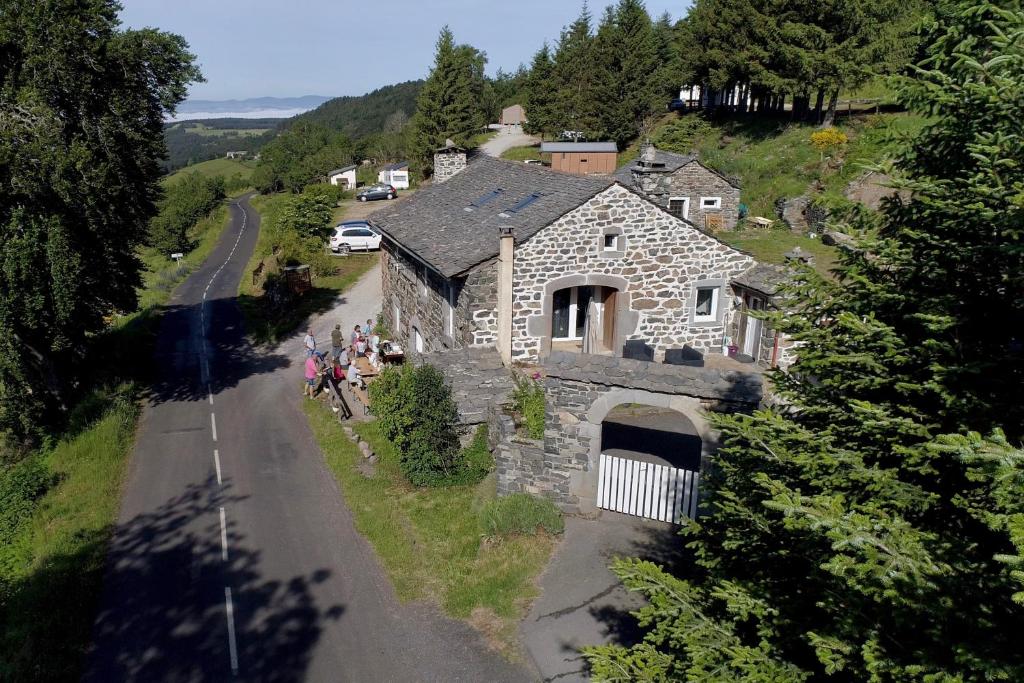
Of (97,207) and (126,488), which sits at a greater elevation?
(97,207)

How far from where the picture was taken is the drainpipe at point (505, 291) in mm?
17797

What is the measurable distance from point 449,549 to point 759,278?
11351 mm

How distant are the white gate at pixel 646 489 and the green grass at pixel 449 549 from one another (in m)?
1.55

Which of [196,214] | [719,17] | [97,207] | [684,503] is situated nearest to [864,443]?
[684,503]

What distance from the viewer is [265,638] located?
1116 cm

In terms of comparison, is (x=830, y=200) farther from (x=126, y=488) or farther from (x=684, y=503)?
(x=126, y=488)

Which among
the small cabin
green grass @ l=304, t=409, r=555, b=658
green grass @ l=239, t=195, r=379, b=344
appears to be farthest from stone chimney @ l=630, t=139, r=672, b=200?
the small cabin

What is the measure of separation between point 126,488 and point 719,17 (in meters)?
47.5

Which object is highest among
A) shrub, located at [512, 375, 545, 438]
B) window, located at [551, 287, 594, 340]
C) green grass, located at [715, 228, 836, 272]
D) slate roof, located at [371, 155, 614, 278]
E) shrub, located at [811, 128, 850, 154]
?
shrub, located at [811, 128, 850, 154]

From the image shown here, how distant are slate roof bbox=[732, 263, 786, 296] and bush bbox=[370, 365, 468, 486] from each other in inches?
345

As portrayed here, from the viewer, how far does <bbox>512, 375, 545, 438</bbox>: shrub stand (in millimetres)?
14031

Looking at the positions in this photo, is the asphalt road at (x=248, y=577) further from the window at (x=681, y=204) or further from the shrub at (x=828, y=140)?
the shrub at (x=828, y=140)

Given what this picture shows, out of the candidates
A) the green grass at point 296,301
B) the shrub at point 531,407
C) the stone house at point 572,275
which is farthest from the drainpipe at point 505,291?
the green grass at point 296,301

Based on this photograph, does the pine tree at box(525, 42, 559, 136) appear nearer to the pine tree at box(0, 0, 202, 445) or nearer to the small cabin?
the small cabin
